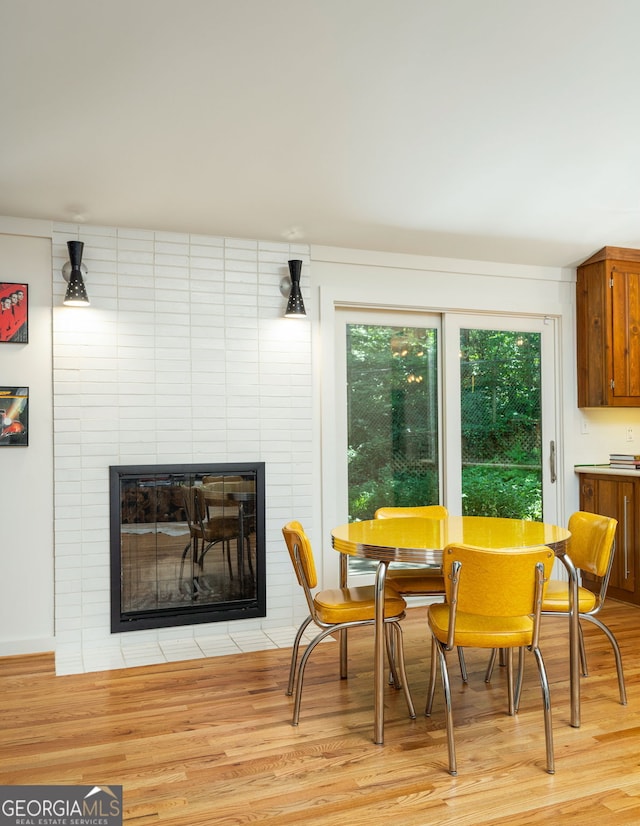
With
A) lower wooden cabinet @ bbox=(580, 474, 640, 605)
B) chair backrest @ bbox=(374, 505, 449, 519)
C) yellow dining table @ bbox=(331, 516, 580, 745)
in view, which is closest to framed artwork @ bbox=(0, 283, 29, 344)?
yellow dining table @ bbox=(331, 516, 580, 745)

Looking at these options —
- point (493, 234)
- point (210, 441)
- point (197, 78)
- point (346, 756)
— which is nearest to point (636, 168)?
point (493, 234)

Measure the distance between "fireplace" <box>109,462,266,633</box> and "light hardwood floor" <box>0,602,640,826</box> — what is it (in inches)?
20.8

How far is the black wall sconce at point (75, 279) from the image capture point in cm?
382

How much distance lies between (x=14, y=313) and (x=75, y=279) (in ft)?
1.32

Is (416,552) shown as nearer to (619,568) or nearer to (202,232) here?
(202,232)

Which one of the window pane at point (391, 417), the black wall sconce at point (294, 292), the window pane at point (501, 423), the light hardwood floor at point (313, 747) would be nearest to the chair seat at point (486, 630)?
the light hardwood floor at point (313, 747)

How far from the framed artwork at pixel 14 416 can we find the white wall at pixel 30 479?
32 mm

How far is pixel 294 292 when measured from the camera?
435cm

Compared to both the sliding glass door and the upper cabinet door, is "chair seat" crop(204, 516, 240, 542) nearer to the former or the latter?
the sliding glass door

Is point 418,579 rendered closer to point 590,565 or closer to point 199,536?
point 590,565

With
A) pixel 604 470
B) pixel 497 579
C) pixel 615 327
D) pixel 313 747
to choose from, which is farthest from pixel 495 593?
pixel 615 327

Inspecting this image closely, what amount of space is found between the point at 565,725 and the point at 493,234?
297cm

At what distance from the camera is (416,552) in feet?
9.08

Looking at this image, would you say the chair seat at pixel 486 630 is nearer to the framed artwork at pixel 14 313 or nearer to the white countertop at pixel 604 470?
the white countertop at pixel 604 470
